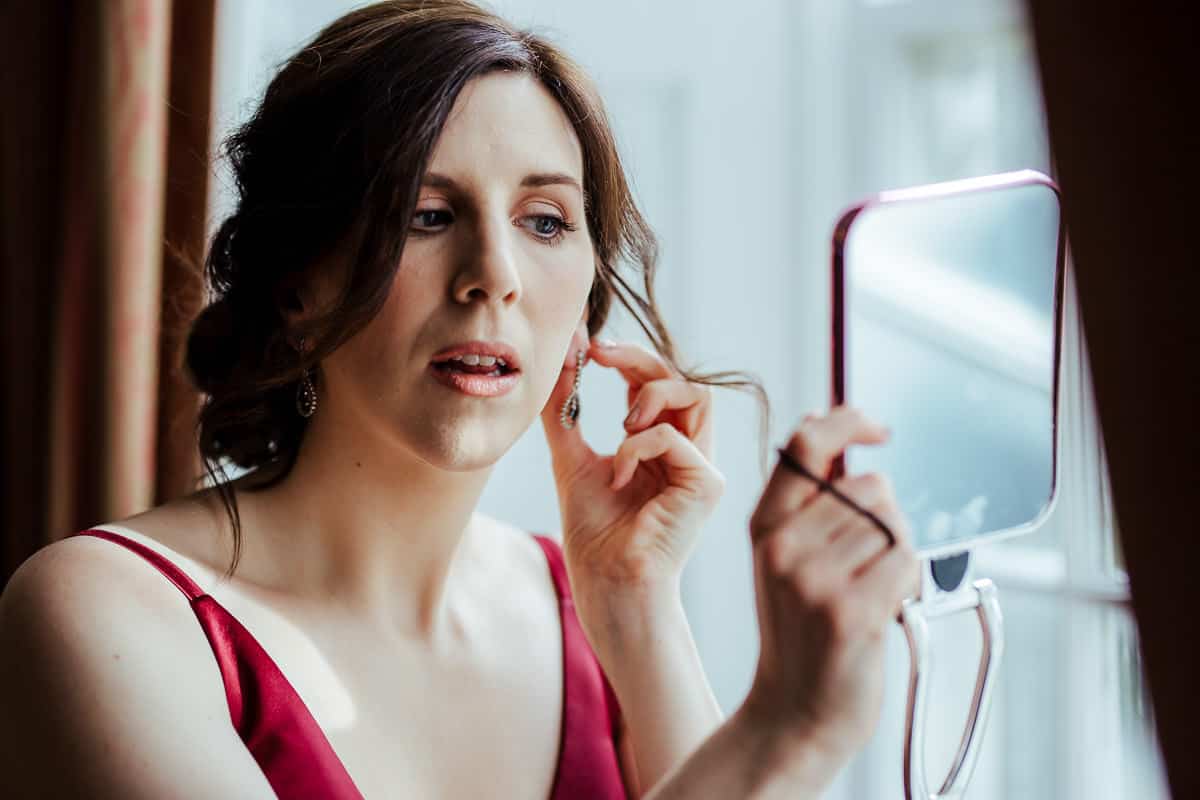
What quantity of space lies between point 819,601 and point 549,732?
1.89 ft

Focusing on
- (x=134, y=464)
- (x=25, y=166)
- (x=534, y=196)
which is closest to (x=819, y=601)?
(x=534, y=196)

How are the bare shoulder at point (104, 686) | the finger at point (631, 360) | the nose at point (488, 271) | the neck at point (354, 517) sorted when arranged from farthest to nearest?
the finger at point (631, 360)
the neck at point (354, 517)
the nose at point (488, 271)
the bare shoulder at point (104, 686)

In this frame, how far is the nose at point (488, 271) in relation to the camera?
0.84 meters

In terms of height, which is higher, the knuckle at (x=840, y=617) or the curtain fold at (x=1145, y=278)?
the curtain fold at (x=1145, y=278)

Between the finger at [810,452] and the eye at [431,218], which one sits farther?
the eye at [431,218]

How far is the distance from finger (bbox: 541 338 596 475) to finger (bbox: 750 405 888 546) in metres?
0.54

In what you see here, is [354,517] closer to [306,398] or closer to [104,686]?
[306,398]

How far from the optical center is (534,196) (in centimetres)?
90

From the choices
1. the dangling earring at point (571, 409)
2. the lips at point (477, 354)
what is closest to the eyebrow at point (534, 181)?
the lips at point (477, 354)

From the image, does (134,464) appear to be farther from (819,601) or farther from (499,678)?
(819,601)

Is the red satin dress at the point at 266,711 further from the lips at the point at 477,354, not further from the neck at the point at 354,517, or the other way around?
the lips at the point at 477,354

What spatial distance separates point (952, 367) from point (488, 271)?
1.17ft

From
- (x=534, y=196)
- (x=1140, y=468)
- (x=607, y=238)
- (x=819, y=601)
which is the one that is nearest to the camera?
(x=1140, y=468)

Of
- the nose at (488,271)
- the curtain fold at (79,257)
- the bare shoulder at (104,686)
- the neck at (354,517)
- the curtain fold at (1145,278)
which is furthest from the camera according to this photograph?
the curtain fold at (79,257)
